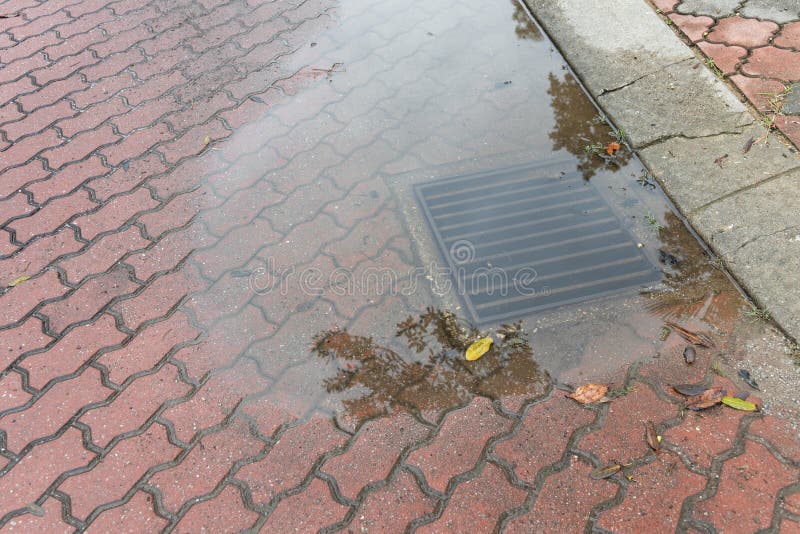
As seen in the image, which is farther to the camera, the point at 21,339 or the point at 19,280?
the point at 19,280

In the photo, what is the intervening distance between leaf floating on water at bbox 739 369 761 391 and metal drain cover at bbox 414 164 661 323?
605 millimetres

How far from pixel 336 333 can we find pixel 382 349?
249 mm

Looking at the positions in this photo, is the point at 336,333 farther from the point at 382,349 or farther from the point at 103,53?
the point at 103,53

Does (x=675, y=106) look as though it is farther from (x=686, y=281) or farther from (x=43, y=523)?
(x=43, y=523)

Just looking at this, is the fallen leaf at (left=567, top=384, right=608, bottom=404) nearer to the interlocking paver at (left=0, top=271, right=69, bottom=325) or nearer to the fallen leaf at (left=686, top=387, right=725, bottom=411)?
the fallen leaf at (left=686, top=387, right=725, bottom=411)

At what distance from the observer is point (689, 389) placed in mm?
2650

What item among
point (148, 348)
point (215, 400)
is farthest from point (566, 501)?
point (148, 348)

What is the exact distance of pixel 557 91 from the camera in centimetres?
431

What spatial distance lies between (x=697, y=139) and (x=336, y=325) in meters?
2.35

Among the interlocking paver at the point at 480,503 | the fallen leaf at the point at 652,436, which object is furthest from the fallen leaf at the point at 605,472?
the interlocking paver at the point at 480,503

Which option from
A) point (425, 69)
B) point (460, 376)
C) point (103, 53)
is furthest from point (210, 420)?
point (103, 53)

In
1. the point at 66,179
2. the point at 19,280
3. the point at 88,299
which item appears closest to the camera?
the point at 88,299

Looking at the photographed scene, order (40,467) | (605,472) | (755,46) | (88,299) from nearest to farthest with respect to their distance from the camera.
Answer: (605,472), (40,467), (88,299), (755,46)

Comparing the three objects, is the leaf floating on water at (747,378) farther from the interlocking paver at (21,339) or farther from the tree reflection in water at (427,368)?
the interlocking paver at (21,339)
